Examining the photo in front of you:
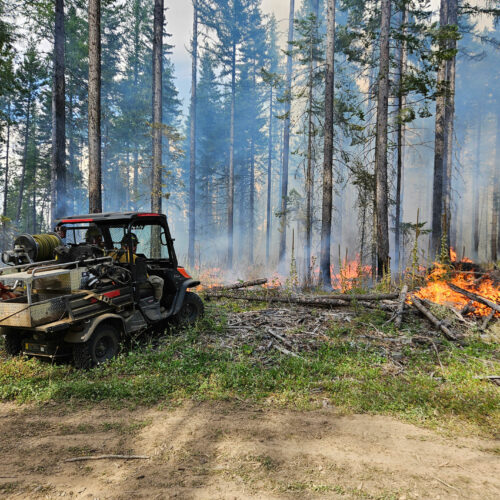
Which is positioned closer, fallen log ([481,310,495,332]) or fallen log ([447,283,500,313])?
fallen log ([481,310,495,332])

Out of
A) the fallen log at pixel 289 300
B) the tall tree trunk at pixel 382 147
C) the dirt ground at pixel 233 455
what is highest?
the tall tree trunk at pixel 382 147

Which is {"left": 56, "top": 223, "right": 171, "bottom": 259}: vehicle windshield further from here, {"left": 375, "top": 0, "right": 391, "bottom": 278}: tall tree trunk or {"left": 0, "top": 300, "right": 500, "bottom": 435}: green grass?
{"left": 375, "top": 0, "right": 391, "bottom": 278}: tall tree trunk

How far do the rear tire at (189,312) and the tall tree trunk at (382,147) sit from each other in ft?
25.6

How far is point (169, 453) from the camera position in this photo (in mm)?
3428

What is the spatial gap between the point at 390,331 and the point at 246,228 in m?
35.3

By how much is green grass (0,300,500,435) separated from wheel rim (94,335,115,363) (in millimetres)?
242

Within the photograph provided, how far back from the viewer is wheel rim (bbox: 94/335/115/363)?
5719 millimetres

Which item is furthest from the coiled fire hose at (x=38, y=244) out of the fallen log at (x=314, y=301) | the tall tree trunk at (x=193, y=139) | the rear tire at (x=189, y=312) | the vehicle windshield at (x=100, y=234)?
the tall tree trunk at (x=193, y=139)

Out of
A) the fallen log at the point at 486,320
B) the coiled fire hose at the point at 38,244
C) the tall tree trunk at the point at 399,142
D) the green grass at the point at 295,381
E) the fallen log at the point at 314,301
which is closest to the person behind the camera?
the green grass at the point at 295,381

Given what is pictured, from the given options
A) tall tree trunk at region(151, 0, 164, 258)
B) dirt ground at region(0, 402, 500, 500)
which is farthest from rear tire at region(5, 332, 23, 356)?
tall tree trunk at region(151, 0, 164, 258)

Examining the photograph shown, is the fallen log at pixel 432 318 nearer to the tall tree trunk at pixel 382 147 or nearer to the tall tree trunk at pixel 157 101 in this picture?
the tall tree trunk at pixel 382 147

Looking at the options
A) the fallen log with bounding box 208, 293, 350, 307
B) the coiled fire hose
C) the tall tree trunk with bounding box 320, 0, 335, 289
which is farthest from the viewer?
the tall tree trunk with bounding box 320, 0, 335, 289

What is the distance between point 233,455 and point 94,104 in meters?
10.8

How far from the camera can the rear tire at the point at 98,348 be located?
5457 mm
